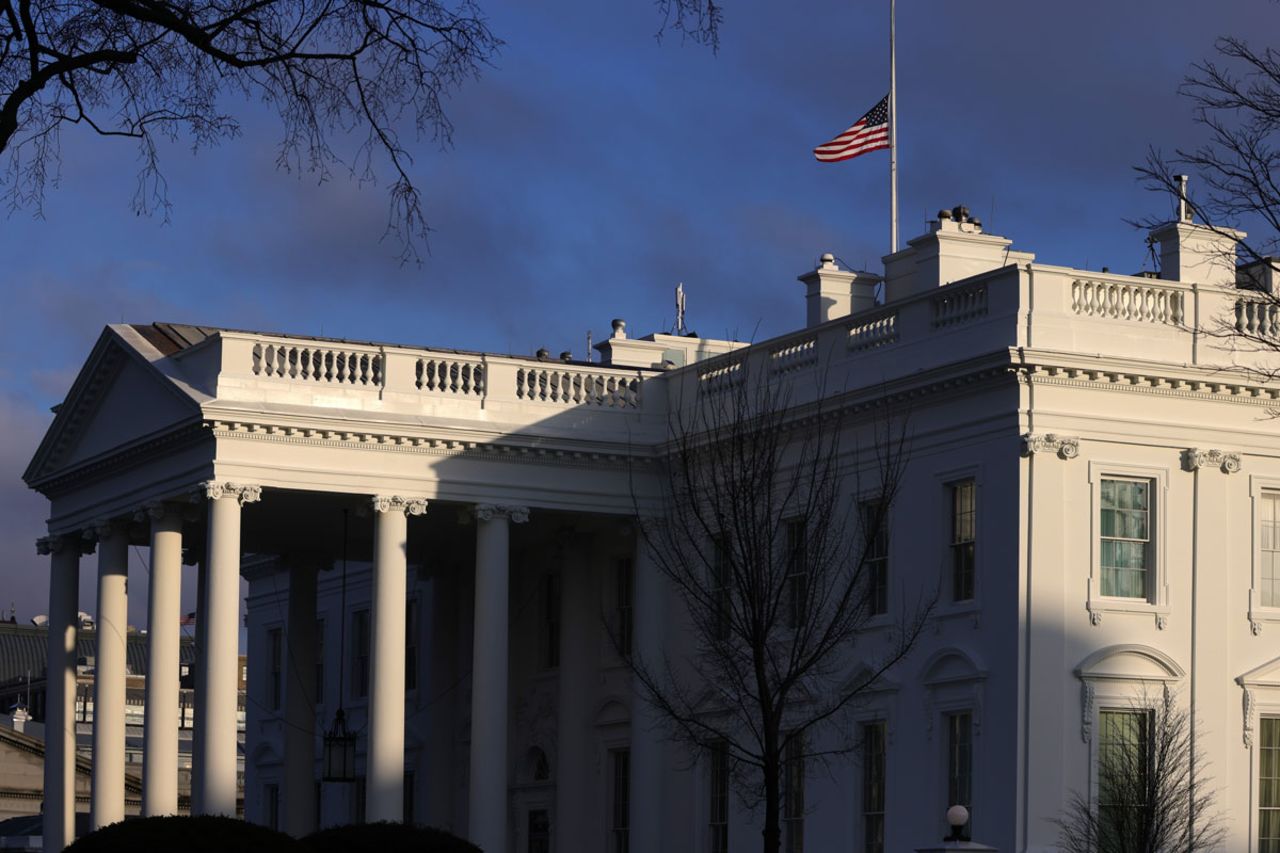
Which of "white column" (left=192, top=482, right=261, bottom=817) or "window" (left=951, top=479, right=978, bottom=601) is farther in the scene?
"white column" (left=192, top=482, right=261, bottom=817)

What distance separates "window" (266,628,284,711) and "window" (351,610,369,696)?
7.03 ft

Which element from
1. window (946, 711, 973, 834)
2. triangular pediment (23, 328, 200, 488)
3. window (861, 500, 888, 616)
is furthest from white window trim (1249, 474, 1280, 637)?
triangular pediment (23, 328, 200, 488)

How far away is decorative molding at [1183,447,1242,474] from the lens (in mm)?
36906

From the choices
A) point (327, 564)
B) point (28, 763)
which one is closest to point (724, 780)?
point (327, 564)

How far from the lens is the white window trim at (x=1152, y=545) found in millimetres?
36344

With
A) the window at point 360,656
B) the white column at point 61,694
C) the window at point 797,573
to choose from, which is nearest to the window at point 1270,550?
the window at point 797,573

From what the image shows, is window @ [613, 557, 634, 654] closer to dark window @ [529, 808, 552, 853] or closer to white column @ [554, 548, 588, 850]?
white column @ [554, 548, 588, 850]

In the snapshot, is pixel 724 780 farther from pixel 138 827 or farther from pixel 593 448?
pixel 138 827

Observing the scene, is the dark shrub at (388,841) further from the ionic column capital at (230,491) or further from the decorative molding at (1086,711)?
the ionic column capital at (230,491)

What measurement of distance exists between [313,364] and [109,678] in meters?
7.85

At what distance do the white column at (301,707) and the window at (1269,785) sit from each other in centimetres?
2178

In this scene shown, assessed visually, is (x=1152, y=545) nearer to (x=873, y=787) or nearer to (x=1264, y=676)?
(x=1264, y=676)

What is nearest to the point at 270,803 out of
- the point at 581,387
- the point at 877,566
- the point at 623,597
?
the point at 623,597

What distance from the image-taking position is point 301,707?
5278 cm
